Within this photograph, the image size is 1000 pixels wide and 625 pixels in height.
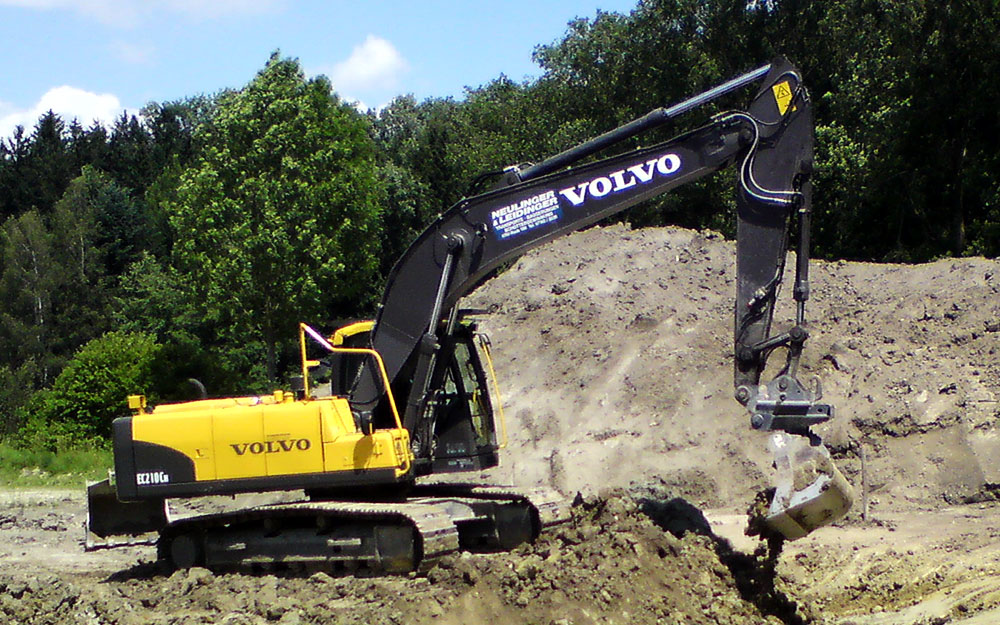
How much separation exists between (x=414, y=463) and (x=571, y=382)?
9865mm

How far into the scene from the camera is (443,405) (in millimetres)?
10977

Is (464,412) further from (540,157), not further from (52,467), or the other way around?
(540,157)

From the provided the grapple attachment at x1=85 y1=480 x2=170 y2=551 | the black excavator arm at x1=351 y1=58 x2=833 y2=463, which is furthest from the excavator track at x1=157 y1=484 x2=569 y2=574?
the black excavator arm at x1=351 y1=58 x2=833 y2=463

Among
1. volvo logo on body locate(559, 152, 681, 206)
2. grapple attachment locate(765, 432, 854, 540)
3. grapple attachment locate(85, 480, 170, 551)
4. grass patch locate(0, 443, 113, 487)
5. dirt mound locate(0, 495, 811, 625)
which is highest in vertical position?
volvo logo on body locate(559, 152, 681, 206)

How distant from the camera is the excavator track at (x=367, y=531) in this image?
983 cm

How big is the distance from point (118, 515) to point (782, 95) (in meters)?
7.42

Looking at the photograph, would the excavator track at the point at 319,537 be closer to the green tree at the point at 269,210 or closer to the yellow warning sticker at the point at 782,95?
the yellow warning sticker at the point at 782,95

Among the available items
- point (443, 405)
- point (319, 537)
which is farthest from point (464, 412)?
point (319, 537)

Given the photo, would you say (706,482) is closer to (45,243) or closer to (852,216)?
(852,216)

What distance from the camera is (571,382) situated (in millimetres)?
19953

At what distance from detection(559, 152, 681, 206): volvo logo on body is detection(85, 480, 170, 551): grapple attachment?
16.9 ft

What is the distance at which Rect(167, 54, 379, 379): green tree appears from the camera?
88.1 feet

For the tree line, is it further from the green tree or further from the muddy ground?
the muddy ground

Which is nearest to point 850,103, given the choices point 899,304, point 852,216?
point 852,216
